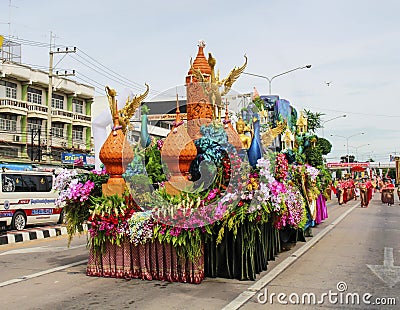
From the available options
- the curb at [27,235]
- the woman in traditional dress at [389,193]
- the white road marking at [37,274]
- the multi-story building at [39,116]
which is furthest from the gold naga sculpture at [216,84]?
the woman in traditional dress at [389,193]

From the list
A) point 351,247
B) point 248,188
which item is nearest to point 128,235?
point 248,188

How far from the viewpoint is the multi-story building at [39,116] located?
3106 cm

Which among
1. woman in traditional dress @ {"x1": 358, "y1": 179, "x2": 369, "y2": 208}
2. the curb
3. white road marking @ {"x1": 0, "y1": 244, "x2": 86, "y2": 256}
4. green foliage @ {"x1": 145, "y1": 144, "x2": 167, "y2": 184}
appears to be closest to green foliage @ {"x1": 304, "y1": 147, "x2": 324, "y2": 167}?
green foliage @ {"x1": 145, "y1": 144, "x2": 167, "y2": 184}

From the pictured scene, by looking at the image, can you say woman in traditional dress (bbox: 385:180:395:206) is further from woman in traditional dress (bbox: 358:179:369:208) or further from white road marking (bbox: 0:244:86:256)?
white road marking (bbox: 0:244:86:256)

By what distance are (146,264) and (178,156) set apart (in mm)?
1722

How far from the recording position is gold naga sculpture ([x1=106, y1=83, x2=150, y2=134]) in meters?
8.35

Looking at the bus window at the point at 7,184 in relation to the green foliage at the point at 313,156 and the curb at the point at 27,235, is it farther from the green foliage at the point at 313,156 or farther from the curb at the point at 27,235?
the green foliage at the point at 313,156

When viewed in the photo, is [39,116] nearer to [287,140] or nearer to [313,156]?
[313,156]

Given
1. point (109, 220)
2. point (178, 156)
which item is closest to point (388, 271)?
point (178, 156)

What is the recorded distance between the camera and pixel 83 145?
128 ft

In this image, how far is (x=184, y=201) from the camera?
6.91 metres

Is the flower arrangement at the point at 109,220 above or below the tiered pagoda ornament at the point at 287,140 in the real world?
below

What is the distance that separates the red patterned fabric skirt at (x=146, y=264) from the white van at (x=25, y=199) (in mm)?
7894

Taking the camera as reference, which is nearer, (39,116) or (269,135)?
(269,135)
